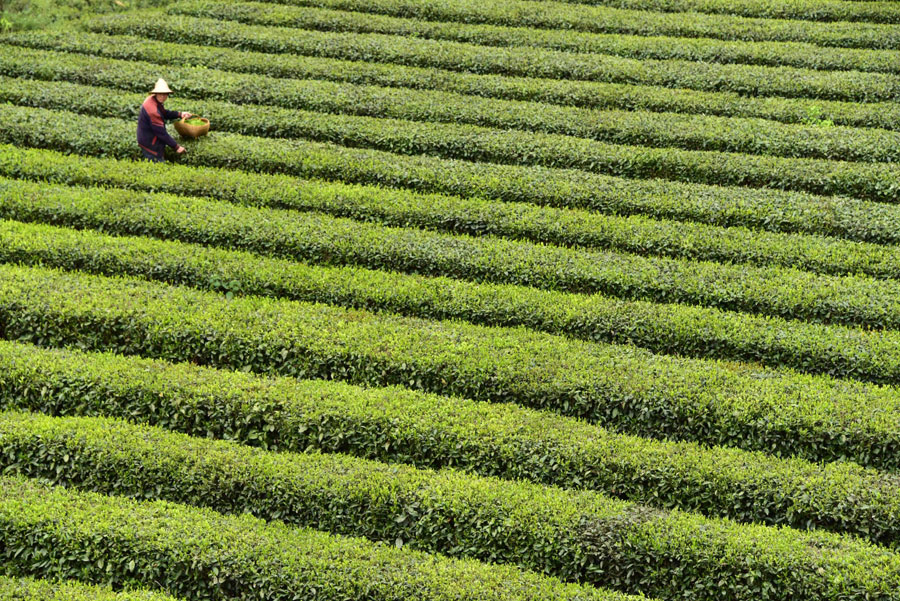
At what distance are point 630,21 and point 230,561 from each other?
1758cm

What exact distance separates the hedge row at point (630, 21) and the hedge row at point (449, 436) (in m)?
13.7

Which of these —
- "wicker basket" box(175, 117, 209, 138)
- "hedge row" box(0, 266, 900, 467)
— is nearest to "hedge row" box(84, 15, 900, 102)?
"wicker basket" box(175, 117, 209, 138)

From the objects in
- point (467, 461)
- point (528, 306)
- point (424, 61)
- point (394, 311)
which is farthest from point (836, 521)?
point (424, 61)

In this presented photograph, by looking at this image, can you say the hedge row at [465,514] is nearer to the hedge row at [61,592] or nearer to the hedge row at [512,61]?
the hedge row at [61,592]

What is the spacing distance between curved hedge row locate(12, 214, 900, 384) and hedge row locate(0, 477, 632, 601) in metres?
3.78

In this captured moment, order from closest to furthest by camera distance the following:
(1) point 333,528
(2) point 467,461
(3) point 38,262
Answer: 1. (1) point 333,528
2. (2) point 467,461
3. (3) point 38,262

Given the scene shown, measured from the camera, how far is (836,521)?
10.2m

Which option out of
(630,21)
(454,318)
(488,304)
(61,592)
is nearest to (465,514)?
(454,318)

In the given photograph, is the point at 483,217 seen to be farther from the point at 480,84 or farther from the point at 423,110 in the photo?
the point at 480,84

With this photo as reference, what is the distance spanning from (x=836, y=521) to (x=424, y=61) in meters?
14.2

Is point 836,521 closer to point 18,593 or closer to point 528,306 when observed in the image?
point 528,306

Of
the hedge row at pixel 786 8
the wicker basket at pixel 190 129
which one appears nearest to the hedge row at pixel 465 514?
the wicker basket at pixel 190 129

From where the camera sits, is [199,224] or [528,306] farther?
[199,224]

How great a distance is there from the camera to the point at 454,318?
13359 millimetres
